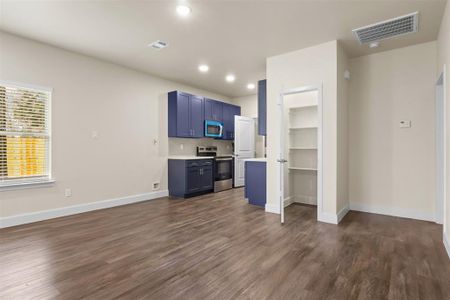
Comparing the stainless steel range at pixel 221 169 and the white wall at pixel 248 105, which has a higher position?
the white wall at pixel 248 105

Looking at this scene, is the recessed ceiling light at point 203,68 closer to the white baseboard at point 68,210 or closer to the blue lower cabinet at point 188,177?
the blue lower cabinet at point 188,177

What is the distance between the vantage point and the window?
352cm

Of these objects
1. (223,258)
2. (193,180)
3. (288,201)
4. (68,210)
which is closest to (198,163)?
(193,180)

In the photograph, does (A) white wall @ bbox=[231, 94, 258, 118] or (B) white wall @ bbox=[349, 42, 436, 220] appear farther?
(A) white wall @ bbox=[231, 94, 258, 118]

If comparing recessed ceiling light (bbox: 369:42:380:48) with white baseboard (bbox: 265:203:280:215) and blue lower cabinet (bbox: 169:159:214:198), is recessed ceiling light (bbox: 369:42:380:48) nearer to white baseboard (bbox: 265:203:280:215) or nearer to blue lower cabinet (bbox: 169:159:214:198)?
white baseboard (bbox: 265:203:280:215)

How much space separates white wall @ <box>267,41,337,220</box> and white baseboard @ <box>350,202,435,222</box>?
1.04 meters

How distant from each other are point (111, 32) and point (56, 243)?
2.88 metres

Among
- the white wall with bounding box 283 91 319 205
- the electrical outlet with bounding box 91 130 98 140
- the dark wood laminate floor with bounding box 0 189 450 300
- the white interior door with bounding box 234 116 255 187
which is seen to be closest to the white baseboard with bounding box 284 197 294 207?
the white wall with bounding box 283 91 319 205

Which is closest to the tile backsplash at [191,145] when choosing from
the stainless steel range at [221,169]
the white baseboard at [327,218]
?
the stainless steel range at [221,169]

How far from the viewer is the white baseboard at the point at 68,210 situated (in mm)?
3540

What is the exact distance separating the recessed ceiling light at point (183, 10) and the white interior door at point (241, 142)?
13.0 ft

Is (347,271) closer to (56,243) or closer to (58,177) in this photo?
(56,243)

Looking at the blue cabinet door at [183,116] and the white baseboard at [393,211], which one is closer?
the white baseboard at [393,211]

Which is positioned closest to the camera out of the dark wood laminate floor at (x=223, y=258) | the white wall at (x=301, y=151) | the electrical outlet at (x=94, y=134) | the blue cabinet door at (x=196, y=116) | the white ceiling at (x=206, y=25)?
the dark wood laminate floor at (x=223, y=258)
